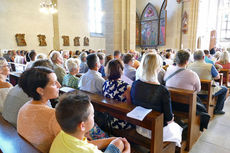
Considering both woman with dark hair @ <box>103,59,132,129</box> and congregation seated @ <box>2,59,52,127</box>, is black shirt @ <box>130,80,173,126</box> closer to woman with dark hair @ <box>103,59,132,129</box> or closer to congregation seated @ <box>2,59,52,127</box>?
woman with dark hair @ <box>103,59,132,129</box>

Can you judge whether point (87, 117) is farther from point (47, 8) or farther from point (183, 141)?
point (47, 8)

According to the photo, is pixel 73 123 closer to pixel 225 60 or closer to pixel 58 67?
pixel 58 67

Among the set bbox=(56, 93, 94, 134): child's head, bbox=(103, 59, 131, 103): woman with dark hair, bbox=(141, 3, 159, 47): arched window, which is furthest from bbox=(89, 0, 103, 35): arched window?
bbox=(56, 93, 94, 134): child's head

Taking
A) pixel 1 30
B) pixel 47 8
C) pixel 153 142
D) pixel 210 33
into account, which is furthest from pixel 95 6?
pixel 153 142

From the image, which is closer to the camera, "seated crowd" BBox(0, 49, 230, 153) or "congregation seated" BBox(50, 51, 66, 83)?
"seated crowd" BBox(0, 49, 230, 153)

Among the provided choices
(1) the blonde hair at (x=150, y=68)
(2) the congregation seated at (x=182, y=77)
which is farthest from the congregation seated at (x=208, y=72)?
(1) the blonde hair at (x=150, y=68)

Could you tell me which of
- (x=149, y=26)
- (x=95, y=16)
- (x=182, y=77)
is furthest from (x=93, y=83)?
(x=95, y=16)

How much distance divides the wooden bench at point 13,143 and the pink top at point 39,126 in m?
0.06

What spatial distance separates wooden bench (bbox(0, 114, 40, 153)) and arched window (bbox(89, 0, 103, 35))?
15133 mm

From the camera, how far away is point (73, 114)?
1.03m

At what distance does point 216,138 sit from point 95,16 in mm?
15110

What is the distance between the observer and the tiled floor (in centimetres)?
262

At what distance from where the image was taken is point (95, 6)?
15836 mm

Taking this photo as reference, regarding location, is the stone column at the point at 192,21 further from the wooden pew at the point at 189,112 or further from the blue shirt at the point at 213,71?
the wooden pew at the point at 189,112
